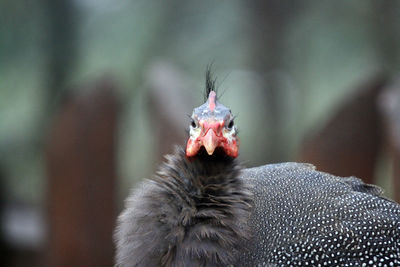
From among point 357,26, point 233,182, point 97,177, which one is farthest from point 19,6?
point 233,182

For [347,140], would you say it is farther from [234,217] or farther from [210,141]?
[210,141]

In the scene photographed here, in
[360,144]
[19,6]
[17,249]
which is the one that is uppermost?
[19,6]

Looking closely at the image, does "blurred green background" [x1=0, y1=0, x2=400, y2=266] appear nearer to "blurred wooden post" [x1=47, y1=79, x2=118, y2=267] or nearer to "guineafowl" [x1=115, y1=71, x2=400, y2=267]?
"blurred wooden post" [x1=47, y1=79, x2=118, y2=267]

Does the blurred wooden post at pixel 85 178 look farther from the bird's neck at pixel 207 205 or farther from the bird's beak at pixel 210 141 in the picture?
the bird's beak at pixel 210 141

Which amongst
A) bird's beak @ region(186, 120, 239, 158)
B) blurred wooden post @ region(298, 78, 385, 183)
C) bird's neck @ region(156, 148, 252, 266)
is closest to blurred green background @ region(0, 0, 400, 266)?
blurred wooden post @ region(298, 78, 385, 183)

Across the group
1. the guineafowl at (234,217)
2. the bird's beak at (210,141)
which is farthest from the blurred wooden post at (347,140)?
the bird's beak at (210,141)

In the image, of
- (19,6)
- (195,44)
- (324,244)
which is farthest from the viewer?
(195,44)

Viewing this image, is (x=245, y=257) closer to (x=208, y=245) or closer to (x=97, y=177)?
(x=208, y=245)
